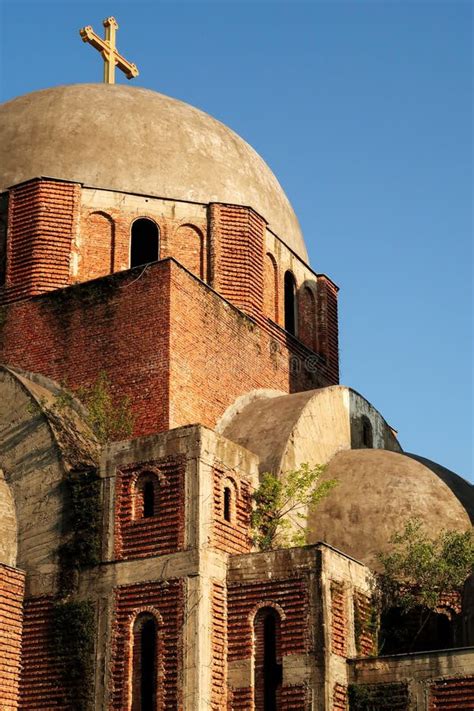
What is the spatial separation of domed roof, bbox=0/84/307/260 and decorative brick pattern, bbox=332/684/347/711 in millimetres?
9320

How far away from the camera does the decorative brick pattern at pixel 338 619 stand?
49.5 feet

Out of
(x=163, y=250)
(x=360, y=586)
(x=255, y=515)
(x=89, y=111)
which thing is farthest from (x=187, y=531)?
(x=89, y=111)

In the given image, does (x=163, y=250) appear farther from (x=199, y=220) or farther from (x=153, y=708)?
(x=153, y=708)

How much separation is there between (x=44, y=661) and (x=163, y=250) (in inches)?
302

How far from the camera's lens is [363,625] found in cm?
1594

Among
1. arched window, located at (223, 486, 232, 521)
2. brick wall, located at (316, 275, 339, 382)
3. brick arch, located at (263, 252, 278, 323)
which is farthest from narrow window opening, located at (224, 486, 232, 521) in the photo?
brick wall, located at (316, 275, 339, 382)

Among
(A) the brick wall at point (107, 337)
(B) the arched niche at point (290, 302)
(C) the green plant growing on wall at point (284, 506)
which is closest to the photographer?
(C) the green plant growing on wall at point (284, 506)

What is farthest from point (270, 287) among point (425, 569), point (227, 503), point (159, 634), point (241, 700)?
point (241, 700)

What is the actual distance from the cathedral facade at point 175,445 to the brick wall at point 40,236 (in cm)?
4

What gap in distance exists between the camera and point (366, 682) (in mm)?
15086

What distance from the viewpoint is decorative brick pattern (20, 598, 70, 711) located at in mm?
15219

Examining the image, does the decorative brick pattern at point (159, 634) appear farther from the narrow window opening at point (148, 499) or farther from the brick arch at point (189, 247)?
the brick arch at point (189, 247)

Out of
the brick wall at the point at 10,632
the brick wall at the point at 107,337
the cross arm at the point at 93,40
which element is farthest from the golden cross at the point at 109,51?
the brick wall at the point at 10,632

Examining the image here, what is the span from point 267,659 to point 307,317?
9052 millimetres
